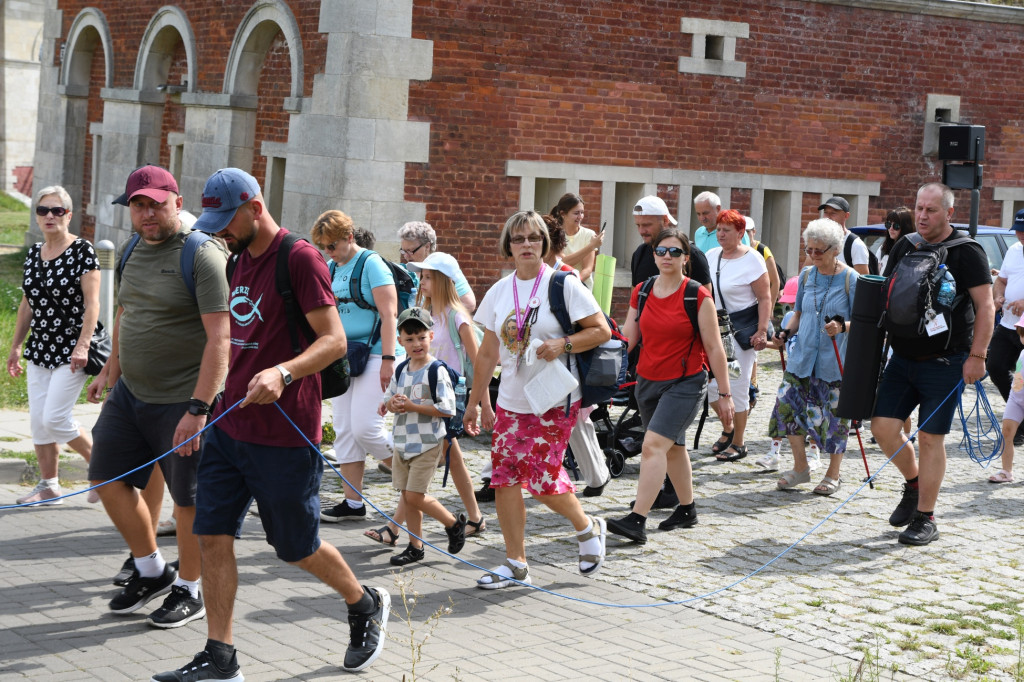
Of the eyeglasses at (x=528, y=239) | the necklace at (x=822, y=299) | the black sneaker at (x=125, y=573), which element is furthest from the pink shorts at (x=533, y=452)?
the necklace at (x=822, y=299)

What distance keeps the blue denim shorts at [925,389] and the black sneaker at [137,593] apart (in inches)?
166

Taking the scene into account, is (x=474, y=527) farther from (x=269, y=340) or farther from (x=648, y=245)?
(x=648, y=245)

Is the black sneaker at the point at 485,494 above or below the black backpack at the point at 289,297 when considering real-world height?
below

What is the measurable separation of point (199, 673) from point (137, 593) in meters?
1.10

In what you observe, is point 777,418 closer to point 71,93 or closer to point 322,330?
point 322,330

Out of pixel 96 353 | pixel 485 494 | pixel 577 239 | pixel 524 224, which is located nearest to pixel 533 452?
pixel 524 224

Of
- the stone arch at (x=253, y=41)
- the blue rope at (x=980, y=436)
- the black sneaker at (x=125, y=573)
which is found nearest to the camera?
the black sneaker at (x=125, y=573)

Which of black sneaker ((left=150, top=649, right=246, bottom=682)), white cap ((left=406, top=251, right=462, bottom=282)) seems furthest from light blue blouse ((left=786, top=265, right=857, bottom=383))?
black sneaker ((left=150, top=649, right=246, bottom=682))

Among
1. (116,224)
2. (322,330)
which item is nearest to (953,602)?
(322,330)

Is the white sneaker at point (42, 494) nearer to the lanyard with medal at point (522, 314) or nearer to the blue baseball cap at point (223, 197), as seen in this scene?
the lanyard with medal at point (522, 314)

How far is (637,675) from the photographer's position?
527cm

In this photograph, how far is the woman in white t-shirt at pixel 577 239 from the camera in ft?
32.7

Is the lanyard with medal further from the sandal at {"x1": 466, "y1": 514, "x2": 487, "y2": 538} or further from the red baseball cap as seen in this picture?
the red baseball cap

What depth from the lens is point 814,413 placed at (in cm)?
894
